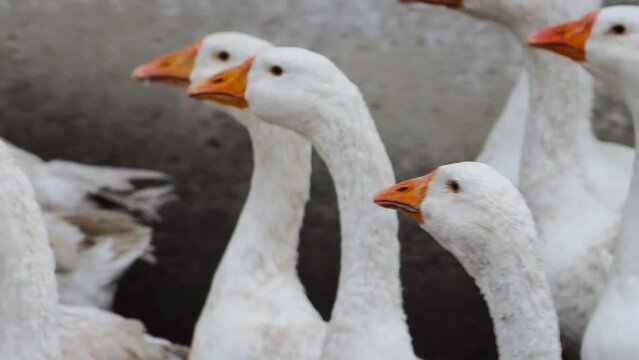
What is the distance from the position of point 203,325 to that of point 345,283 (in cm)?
80

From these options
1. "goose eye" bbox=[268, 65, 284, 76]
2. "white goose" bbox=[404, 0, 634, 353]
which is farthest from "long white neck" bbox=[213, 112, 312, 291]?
"white goose" bbox=[404, 0, 634, 353]

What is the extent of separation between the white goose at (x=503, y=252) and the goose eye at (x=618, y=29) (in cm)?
127

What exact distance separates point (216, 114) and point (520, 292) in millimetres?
4236

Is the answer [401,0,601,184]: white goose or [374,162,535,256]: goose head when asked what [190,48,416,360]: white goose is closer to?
[374,162,535,256]: goose head

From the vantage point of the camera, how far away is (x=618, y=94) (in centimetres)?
625

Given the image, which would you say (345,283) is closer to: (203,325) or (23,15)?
(203,325)

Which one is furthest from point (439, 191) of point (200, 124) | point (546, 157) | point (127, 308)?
point (200, 124)

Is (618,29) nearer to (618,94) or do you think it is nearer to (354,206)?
(618,94)

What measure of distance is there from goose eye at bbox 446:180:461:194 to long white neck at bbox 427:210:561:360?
6.1 inches

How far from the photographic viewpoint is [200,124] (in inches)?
347

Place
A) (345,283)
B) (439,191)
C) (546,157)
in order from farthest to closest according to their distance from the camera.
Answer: (546,157)
(345,283)
(439,191)

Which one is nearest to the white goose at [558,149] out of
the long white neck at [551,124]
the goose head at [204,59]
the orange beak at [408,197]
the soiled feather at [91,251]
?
the long white neck at [551,124]

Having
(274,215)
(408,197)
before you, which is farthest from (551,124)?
(408,197)

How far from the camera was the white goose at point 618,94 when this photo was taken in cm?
568
